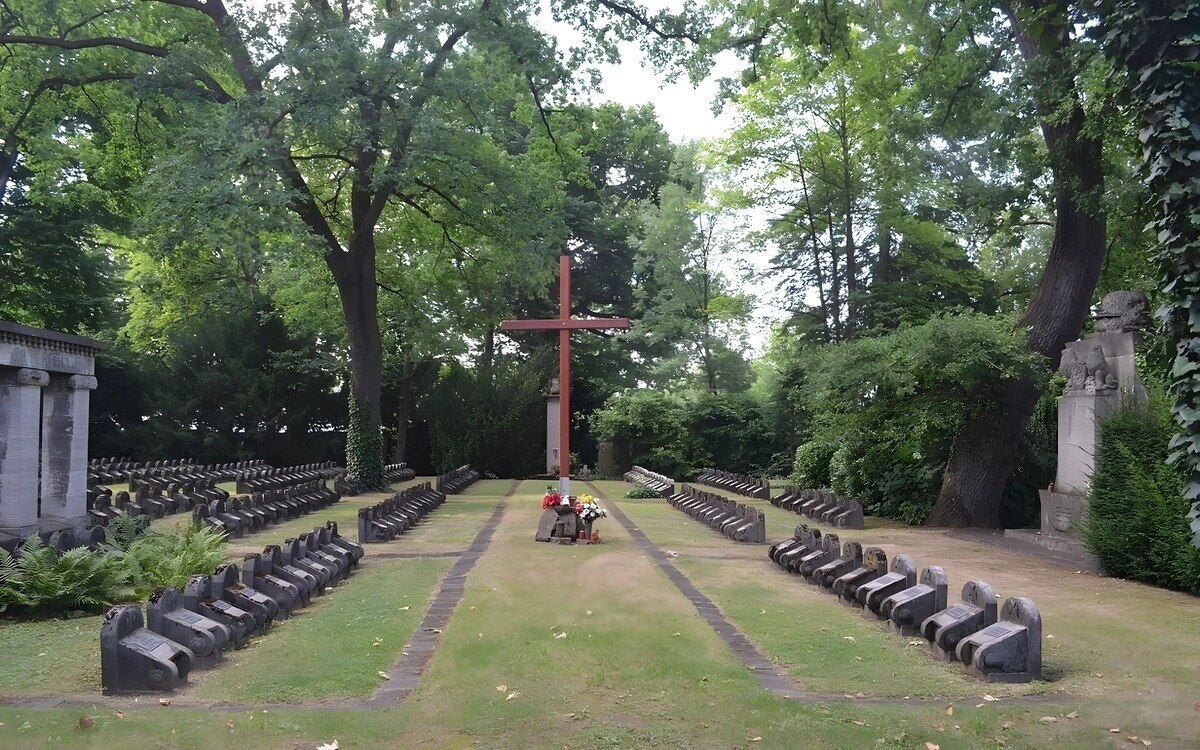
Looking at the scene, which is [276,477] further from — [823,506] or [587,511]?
[823,506]

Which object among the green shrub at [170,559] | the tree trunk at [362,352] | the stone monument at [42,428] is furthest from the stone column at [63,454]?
the tree trunk at [362,352]

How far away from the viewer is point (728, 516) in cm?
1686

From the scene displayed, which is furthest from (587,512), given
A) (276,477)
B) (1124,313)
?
(276,477)

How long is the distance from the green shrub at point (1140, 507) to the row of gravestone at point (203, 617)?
9.51 metres

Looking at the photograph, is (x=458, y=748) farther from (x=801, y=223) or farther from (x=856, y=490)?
(x=801, y=223)

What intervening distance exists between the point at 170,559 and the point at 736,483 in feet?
63.8

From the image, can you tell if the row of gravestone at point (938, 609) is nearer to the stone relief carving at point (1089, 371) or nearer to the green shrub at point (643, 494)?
the stone relief carving at point (1089, 371)

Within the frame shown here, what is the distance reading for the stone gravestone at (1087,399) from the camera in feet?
43.4

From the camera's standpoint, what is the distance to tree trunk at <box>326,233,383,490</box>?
2556 cm

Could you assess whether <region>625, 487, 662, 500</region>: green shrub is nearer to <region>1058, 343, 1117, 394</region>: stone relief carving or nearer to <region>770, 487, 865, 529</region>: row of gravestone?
<region>770, 487, 865, 529</region>: row of gravestone

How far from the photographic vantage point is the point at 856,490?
2102 cm

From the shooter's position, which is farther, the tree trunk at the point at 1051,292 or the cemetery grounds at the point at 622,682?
the tree trunk at the point at 1051,292

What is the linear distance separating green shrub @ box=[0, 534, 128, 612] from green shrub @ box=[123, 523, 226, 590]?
0.82ft

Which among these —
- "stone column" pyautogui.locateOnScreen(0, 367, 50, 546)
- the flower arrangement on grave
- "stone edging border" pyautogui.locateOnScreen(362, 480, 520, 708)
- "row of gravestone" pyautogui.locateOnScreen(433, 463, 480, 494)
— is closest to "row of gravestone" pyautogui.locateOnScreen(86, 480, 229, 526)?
"stone column" pyautogui.locateOnScreen(0, 367, 50, 546)
